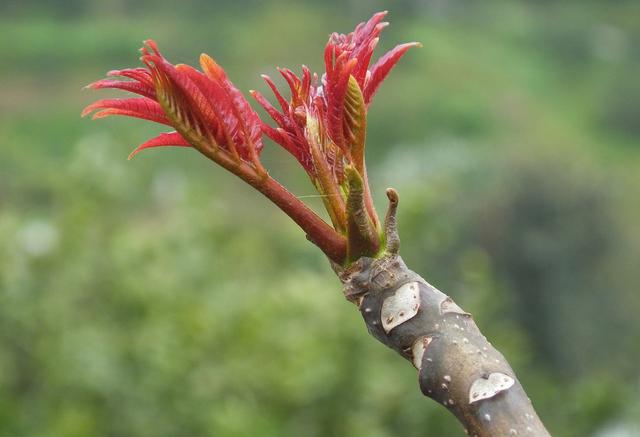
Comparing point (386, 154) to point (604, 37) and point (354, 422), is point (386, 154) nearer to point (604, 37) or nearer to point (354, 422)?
point (604, 37)

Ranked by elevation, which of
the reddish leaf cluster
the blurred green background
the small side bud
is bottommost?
the blurred green background

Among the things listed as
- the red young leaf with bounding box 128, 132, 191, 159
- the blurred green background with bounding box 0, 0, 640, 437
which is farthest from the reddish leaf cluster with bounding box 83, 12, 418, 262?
the blurred green background with bounding box 0, 0, 640, 437

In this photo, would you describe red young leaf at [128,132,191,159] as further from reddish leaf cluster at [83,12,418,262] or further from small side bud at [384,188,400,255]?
small side bud at [384,188,400,255]

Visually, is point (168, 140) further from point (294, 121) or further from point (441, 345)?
point (441, 345)

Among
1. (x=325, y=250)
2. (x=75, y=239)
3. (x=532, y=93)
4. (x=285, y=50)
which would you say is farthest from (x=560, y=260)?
(x=532, y=93)

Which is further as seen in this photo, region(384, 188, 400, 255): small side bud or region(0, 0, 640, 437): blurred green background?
region(0, 0, 640, 437): blurred green background

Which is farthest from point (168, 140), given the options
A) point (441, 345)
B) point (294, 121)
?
point (441, 345)

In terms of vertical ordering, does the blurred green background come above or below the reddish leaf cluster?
below

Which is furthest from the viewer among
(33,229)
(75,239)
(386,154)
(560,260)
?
(386,154)
